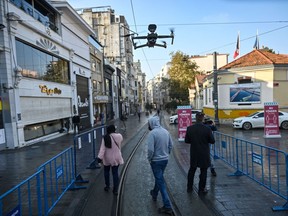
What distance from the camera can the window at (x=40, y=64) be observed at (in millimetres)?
14898

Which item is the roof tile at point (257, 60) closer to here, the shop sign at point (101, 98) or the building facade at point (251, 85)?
the building facade at point (251, 85)

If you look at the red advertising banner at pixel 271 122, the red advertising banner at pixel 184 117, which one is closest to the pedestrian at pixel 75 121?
the red advertising banner at pixel 184 117

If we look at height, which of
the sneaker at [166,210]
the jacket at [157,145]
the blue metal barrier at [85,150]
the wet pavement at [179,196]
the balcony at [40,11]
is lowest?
the wet pavement at [179,196]

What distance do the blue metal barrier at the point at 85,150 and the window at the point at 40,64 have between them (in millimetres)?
9155

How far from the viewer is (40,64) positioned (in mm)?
17031

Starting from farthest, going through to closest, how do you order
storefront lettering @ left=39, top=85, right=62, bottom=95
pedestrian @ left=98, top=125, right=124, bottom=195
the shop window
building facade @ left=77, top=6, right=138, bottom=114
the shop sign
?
building facade @ left=77, top=6, right=138, bottom=114 < the shop sign < storefront lettering @ left=39, top=85, right=62, bottom=95 < the shop window < pedestrian @ left=98, top=125, right=124, bottom=195

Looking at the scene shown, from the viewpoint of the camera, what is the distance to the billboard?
22094mm

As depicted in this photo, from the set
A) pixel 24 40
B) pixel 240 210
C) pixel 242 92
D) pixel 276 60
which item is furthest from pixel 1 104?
pixel 276 60

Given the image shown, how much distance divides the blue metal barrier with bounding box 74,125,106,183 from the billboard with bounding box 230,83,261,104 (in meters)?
17.2

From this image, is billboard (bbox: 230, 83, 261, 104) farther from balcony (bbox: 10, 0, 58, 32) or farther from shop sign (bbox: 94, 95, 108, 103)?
balcony (bbox: 10, 0, 58, 32)

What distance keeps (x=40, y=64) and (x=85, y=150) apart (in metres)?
12.0

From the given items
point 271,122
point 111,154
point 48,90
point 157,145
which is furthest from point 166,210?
point 48,90

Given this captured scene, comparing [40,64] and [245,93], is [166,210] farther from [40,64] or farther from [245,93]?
[245,93]

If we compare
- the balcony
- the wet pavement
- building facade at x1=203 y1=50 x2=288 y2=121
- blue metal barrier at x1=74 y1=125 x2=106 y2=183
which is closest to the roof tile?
building facade at x1=203 y1=50 x2=288 y2=121
